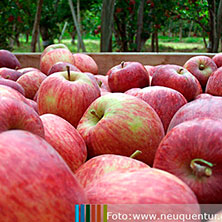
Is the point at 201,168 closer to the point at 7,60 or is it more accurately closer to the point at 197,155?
the point at 197,155

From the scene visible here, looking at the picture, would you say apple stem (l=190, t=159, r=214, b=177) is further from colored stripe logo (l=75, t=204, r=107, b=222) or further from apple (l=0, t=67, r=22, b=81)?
apple (l=0, t=67, r=22, b=81)

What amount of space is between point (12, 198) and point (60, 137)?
1.77 feet

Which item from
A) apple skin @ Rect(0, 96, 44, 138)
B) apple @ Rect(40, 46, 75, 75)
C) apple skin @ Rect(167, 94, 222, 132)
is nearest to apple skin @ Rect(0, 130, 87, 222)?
apple skin @ Rect(0, 96, 44, 138)

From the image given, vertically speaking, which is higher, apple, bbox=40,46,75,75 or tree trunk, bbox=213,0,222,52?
tree trunk, bbox=213,0,222,52

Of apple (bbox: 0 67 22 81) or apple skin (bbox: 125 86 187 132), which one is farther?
apple (bbox: 0 67 22 81)

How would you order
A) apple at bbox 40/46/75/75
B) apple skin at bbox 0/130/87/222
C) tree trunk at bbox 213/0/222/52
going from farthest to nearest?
1. tree trunk at bbox 213/0/222/52
2. apple at bbox 40/46/75/75
3. apple skin at bbox 0/130/87/222

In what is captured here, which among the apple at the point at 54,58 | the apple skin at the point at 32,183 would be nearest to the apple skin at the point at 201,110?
the apple skin at the point at 32,183

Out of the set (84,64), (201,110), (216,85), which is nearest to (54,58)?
(84,64)

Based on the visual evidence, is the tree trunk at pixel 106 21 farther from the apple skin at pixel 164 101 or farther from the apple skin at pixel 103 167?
the apple skin at pixel 103 167

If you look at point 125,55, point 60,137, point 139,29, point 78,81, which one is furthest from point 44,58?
point 139,29

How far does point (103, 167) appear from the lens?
0.90m

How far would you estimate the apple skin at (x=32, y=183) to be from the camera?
542 mm

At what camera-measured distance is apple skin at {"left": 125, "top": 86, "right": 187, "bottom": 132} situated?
1427 mm

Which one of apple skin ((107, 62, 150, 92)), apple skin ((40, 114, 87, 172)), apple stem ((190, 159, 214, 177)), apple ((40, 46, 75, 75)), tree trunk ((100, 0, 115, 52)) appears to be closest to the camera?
apple stem ((190, 159, 214, 177))
